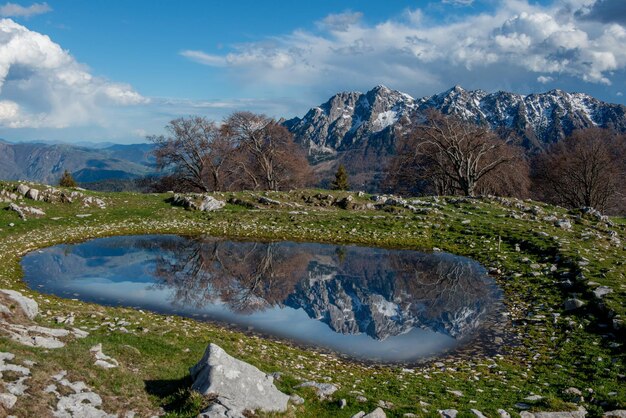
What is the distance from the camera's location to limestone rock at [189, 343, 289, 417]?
10406 millimetres

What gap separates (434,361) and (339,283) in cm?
1063

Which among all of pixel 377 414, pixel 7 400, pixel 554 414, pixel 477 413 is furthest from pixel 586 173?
pixel 7 400

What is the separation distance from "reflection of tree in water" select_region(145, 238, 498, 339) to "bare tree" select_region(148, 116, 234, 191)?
122ft

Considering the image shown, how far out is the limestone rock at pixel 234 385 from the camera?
10.4 meters

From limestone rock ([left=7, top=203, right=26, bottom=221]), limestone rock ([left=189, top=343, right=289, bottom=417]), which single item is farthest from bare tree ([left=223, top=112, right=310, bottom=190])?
limestone rock ([left=189, top=343, right=289, bottom=417])

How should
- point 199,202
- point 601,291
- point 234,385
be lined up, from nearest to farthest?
point 234,385
point 601,291
point 199,202

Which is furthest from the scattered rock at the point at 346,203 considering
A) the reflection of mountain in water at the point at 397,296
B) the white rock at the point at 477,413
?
the white rock at the point at 477,413

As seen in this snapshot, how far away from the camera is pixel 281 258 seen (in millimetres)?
32094

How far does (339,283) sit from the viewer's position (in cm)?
2698

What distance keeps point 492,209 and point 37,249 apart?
133ft

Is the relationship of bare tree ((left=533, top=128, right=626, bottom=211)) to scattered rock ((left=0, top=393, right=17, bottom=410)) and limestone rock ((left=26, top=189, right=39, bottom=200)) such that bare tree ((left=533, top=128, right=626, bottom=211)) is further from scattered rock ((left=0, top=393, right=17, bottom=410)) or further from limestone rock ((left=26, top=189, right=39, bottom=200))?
scattered rock ((left=0, top=393, right=17, bottom=410))

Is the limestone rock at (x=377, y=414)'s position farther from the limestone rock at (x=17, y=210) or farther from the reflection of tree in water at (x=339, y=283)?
the limestone rock at (x=17, y=210)

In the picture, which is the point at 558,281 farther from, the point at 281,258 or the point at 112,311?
the point at 112,311

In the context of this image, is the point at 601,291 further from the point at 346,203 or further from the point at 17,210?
the point at 17,210
